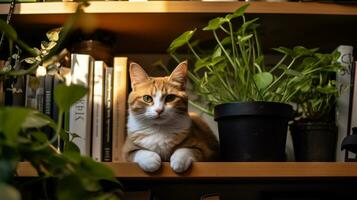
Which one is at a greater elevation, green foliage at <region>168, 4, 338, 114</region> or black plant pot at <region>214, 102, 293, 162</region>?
green foliage at <region>168, 4, 338, 114</region>

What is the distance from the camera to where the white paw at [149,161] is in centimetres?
104

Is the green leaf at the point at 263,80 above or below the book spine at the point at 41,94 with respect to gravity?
above

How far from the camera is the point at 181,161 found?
104 centimetres

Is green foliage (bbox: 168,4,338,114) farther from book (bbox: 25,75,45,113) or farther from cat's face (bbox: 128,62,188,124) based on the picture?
book (bbox: 25,75,45,113)

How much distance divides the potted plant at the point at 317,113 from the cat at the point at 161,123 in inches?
8.8

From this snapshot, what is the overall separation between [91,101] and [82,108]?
1.3 inches

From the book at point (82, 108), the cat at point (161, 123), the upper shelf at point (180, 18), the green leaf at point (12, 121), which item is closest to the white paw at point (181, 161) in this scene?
the cat at point (161, 123)

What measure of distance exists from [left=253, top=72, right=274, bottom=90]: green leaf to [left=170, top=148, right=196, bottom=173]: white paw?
0.75 ft

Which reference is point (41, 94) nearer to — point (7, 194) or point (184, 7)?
point (184, 7)

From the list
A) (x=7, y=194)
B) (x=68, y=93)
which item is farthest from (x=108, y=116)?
(x=7, y=194)

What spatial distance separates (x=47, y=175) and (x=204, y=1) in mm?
660

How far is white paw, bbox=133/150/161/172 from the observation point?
3.42 feet

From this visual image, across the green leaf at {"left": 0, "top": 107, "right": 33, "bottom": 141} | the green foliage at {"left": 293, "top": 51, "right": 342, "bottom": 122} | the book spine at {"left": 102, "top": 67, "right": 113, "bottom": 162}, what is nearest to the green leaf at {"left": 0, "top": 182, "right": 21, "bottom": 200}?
the green leaf at {"left": 0, "top": 107, "right": 33, "bottom": 141}

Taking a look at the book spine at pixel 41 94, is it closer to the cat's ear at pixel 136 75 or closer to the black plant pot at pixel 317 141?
the cat's ear at pixel 136 75
